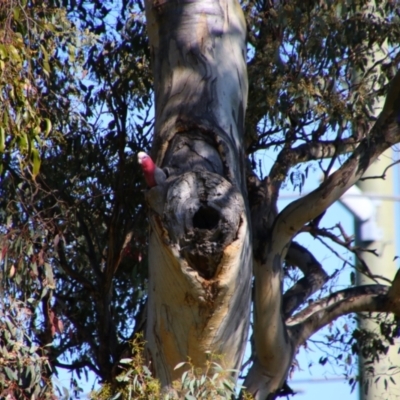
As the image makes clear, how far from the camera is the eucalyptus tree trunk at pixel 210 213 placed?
373 cm

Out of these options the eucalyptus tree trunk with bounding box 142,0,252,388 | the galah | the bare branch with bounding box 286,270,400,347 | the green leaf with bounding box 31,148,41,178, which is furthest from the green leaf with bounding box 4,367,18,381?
the bare branch with bounding box 286,270,400,347

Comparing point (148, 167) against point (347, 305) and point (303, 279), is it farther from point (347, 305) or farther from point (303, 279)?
point (303, 279)

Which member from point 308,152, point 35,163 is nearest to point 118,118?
point 308,152

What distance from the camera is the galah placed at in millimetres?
3705

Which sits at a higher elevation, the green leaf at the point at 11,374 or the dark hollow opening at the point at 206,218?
the dark hollow opening at the point at 206,218

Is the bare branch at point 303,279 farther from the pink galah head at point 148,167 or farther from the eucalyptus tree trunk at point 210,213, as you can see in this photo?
the pink galah head at point 148,167

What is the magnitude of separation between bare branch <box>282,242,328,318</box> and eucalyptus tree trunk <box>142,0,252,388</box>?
2461mm

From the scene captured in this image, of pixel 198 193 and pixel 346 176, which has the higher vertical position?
pixel 346 176

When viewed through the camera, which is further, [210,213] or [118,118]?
[118,118]

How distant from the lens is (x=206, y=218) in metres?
3.74

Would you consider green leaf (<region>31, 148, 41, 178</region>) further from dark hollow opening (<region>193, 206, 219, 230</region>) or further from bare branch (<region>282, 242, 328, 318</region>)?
bare branch (<region>282, 242, 328, 318</region>)

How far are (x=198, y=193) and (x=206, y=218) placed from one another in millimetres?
112

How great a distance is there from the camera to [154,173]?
380 centimetres

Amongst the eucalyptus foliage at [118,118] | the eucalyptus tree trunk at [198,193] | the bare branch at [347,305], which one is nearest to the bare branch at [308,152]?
the eucalyptus foliage at [118,118]
